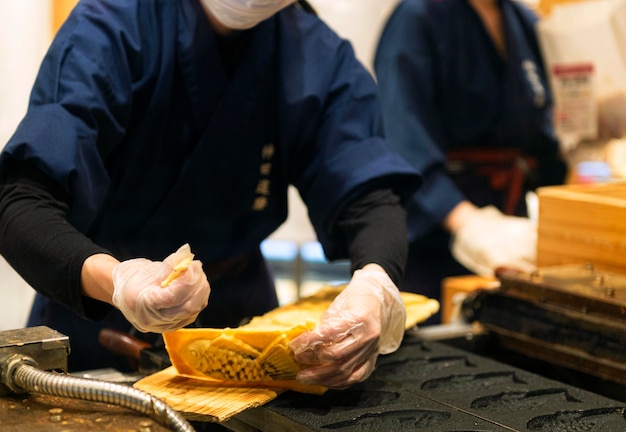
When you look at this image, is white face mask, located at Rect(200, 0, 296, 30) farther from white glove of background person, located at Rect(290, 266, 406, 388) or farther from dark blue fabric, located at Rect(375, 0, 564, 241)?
dark blue fabric, located at Rect(375, 0, 564, 241)

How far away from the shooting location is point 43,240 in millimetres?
1171

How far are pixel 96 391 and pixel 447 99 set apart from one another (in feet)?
5.90

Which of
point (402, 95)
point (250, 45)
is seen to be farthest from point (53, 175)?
point (402, 95)

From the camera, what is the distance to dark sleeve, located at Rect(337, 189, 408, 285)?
142cm

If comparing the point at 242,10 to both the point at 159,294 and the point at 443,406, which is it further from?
the point at 443,406

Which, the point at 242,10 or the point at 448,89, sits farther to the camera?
the point at 448,89

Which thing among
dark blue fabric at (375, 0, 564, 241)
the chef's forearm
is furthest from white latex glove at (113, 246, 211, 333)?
dark blue fabric at (375, 0, 564, 241)

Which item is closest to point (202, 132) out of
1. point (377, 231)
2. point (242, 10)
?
point (242, 10)

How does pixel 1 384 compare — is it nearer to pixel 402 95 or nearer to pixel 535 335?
pixel 535 335

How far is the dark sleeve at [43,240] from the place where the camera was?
1161mm

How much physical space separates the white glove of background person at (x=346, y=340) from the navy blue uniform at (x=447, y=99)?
1.21 meters

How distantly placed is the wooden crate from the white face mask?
0.68m

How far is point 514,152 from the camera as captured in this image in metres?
2.69

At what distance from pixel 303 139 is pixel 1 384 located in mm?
750
